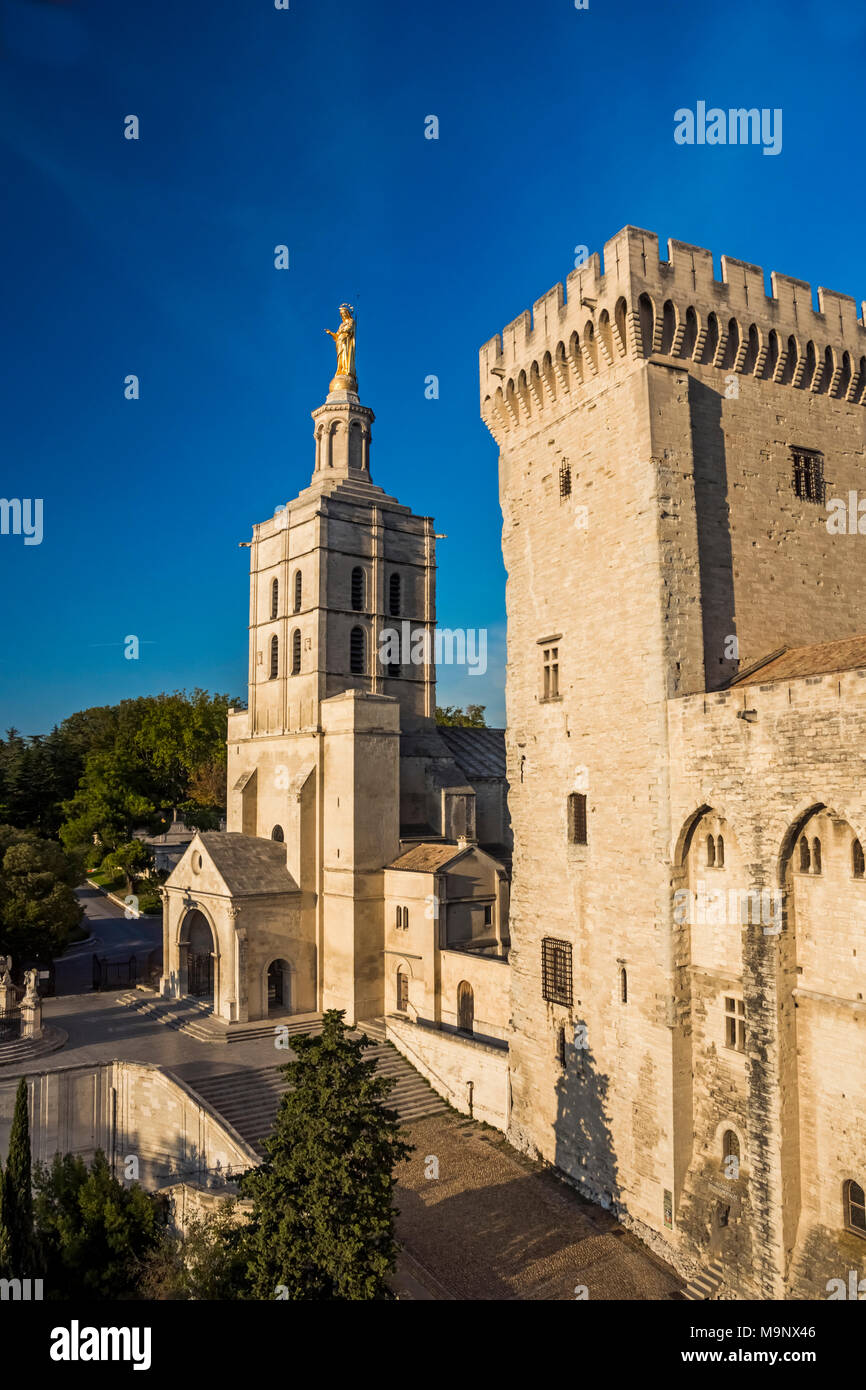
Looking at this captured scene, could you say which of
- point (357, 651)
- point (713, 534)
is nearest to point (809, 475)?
point (713, 534)

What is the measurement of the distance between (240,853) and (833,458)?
26.2 m

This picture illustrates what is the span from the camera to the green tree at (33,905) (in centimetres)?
3856

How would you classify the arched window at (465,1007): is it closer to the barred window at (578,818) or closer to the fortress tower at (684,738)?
the fortress tower at (684,738)

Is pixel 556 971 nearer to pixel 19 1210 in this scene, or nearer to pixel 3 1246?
pixel 19 1210

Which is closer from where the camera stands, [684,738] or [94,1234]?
[684,738]

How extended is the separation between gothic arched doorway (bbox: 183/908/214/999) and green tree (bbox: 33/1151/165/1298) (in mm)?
16836

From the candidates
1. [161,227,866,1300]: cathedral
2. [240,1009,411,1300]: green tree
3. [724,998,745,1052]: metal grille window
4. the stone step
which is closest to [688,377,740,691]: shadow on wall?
[161,227,866,1300]: cathedral

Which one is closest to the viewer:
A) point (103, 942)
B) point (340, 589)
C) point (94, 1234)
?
point (94, 1234)

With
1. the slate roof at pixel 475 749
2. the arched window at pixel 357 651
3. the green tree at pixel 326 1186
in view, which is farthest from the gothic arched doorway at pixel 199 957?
the green tree at pixel 326 1186

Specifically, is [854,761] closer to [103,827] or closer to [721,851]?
[721,851]

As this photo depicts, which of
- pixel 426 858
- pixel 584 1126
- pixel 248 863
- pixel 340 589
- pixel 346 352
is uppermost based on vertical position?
pixel 346 352

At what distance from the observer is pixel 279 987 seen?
119 ft

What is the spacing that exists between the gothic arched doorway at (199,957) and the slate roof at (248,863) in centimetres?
373

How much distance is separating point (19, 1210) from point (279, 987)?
17.8 m
